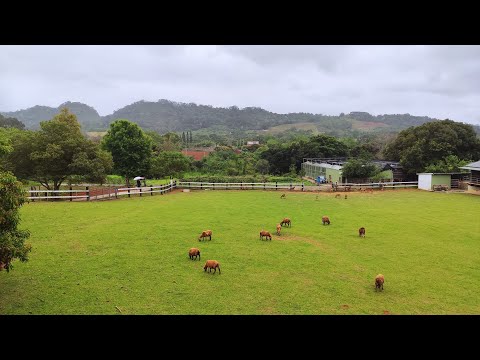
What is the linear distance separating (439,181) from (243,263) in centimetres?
2521

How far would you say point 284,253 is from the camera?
11438 millimetres

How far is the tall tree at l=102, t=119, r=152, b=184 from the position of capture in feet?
A: 91.7

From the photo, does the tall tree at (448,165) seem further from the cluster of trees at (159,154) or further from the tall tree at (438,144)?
the tall tree at (438,144)

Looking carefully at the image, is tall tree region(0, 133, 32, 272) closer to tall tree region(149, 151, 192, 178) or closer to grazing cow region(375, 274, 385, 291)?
grazing cow region(375, 274, 385, 291)

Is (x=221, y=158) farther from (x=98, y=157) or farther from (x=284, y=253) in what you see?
(x=284, y=253)

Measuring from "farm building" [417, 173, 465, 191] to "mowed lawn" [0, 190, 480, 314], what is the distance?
33.4ft

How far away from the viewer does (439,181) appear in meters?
29.3

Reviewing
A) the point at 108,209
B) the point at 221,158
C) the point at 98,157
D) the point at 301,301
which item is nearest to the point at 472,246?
the point at 301,301

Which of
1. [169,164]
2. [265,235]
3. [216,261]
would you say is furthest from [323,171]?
[216,261]

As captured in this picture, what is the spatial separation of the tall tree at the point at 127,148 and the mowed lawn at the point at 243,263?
939 centimetres

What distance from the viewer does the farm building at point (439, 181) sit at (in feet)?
94.6

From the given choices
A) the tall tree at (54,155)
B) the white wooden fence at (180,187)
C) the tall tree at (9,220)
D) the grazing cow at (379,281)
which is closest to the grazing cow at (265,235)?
the grazing cow at (379,281)
